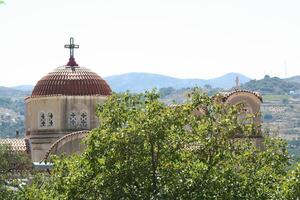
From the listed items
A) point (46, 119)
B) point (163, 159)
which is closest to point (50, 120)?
point (46, 119)

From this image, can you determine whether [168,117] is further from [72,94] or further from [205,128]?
[72,94]

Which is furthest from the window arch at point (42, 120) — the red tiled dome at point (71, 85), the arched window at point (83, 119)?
the arched window at point (83, 119)

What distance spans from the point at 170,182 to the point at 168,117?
1.73m

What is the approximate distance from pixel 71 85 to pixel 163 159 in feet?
103

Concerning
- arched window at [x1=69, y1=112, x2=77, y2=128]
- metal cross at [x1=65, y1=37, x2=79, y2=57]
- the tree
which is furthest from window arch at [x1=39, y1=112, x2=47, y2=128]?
the tree

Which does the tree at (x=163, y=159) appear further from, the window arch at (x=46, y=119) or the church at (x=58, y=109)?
the window arch at (x=46, y=119)

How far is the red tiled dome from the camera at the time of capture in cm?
6103

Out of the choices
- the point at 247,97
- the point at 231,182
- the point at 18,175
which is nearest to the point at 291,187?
the point at 231,182

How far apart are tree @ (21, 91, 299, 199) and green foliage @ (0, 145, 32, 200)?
10.9ft

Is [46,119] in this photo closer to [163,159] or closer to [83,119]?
[83,119]

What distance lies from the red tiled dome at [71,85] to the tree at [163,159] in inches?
1179

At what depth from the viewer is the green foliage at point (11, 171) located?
34.2 m

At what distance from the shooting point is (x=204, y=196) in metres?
29.5

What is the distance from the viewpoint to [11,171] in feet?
134
